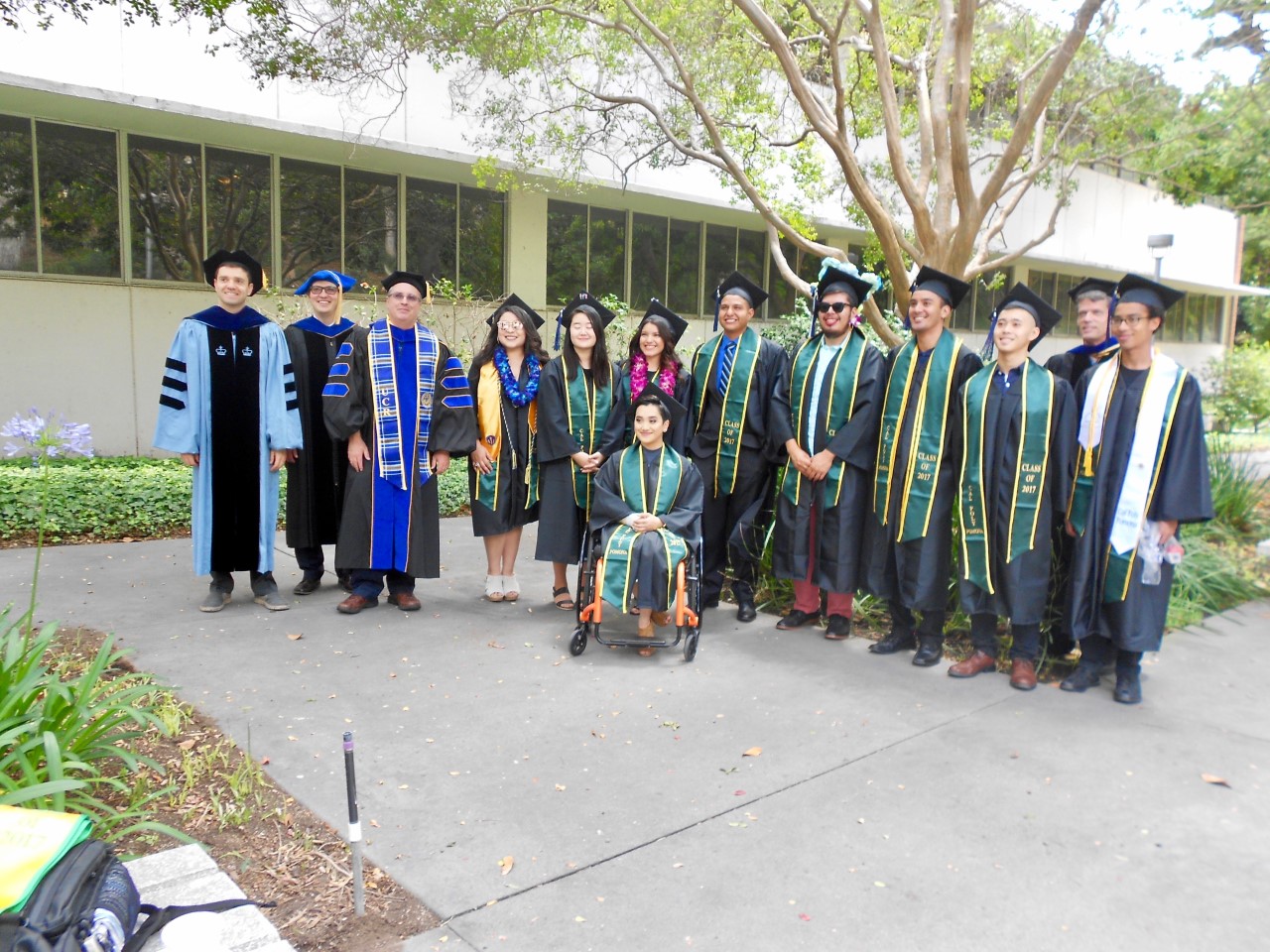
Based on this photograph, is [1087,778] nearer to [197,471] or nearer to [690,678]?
[690,678]

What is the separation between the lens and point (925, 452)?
4992 millimetres

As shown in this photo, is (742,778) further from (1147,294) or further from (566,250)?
(566,250)

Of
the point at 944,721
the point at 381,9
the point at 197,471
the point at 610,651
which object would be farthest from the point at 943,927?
the point at 381,9

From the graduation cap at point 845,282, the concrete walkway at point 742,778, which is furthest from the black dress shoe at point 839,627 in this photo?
the graduation cap at point 845,282

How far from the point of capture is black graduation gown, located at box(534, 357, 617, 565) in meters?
5.77

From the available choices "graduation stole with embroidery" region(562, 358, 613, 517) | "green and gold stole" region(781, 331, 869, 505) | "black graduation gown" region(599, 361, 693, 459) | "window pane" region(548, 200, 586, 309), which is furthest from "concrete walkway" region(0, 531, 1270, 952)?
"window pane" region(548, 200, 586, 309)

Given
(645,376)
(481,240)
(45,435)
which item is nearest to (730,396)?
(645,376)

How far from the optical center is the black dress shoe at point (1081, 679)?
4.80 meters

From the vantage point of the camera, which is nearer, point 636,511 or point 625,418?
point 636,511

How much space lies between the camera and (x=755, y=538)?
5.91 metres

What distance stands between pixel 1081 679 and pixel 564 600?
9.78ft

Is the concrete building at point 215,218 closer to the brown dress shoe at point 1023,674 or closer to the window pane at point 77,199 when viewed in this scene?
the window pane at point 77,199

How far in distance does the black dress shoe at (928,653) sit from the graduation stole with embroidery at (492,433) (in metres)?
2.46

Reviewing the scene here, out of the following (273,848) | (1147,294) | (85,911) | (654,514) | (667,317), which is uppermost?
(1147,294)
